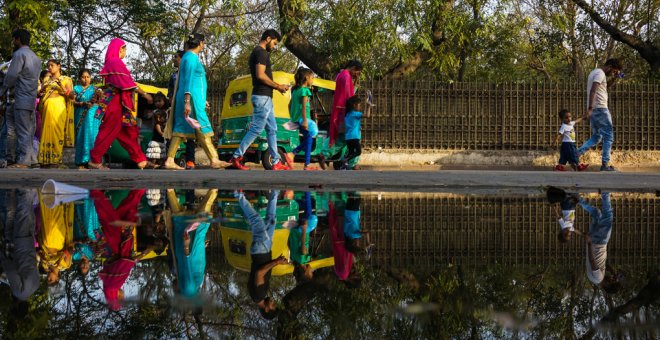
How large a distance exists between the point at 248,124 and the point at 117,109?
3.37 m

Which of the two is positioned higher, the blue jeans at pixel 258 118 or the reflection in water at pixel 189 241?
the blue jeans at pixel 258 118

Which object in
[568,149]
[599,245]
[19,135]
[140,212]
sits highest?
[19,135]

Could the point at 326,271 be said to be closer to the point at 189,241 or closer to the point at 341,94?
the point at 189,241

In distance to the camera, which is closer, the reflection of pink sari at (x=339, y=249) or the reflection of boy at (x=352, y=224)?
the reflection of pink sari at (x=339, y=249)

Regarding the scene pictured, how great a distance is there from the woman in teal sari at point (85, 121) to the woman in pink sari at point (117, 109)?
4.78 feet

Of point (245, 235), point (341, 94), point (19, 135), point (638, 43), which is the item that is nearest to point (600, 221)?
point (245, 235)

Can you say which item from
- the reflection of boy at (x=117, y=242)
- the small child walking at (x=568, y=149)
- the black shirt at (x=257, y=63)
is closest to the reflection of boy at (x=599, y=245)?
the reflection of boy at (x=117, y=242)

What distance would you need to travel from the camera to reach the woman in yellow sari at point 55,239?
2.79 metres

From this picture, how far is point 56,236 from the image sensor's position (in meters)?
3.71

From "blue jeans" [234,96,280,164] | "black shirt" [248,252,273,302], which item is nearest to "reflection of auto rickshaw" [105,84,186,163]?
"blue jeans" [234,96,280,164]

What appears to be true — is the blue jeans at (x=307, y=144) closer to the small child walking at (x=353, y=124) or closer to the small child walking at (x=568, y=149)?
the small child walking at (x=353, y=124)

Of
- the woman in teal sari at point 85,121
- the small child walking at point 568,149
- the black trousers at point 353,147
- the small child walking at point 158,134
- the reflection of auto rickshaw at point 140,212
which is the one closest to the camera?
the reflection of auto rickshaw at point 140,212

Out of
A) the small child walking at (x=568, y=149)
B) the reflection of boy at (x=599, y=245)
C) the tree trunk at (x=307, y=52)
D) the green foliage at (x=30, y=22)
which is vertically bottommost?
the reflection of boy at (x=599, y=245)

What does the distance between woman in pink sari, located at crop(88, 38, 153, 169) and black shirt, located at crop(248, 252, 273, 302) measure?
6.59 m
